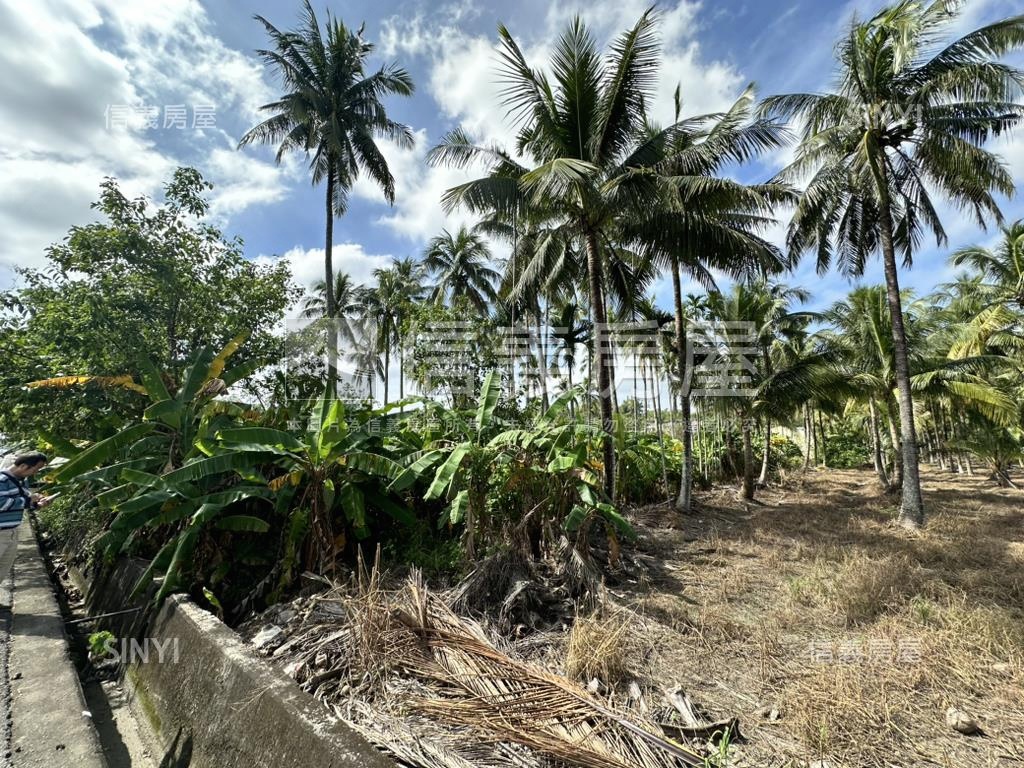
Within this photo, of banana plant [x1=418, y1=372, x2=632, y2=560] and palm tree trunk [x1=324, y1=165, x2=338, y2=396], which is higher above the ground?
palm tree trunk [x1=324, y1=165, x2=338, y2=396]

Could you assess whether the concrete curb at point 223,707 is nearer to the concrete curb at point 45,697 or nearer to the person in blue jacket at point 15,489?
Result: the concrete curb at point 45,697

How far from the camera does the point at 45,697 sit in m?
3.55

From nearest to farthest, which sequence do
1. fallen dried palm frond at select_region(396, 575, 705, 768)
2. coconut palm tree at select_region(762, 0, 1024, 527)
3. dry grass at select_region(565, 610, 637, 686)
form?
fallen dried palm frond at select_region(396, 575, 705, 768), dry grass at select_region(565, 610, 637, 686), coconut palm tree at select_region(762, 0, 1024, 527)

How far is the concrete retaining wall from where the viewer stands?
2.46 m

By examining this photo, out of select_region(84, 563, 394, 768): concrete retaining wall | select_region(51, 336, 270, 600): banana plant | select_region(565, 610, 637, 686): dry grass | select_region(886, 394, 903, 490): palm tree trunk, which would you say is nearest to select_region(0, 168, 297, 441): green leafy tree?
select_region(51, 336, 270, 600): banana plant

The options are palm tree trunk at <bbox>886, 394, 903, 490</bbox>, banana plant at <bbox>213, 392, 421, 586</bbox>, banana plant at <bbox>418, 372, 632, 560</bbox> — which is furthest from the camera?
palm tree trunk at <bbox>886, 394, 903, 490</bbox>

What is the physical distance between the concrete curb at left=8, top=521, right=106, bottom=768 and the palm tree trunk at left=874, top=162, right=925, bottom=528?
12.6 meters

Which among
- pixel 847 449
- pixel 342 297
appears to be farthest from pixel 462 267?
pixel 847 449

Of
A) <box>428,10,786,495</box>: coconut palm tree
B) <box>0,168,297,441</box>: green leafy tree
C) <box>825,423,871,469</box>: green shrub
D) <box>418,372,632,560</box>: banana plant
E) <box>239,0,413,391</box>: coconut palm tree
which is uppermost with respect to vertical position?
<box>239,0,413,391</box>: coconut palm tree

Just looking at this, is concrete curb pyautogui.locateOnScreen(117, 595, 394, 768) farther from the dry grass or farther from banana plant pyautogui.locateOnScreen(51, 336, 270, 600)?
the dry grass

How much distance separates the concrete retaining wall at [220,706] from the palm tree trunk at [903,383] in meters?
11.4

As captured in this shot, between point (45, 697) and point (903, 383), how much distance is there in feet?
45.7

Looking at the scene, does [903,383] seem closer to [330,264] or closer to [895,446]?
[895,446]

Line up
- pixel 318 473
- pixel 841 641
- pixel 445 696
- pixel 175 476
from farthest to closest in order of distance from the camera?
pixel 318 473 < pixel 175 476 < pixel 841 641 < pixel 445 696
